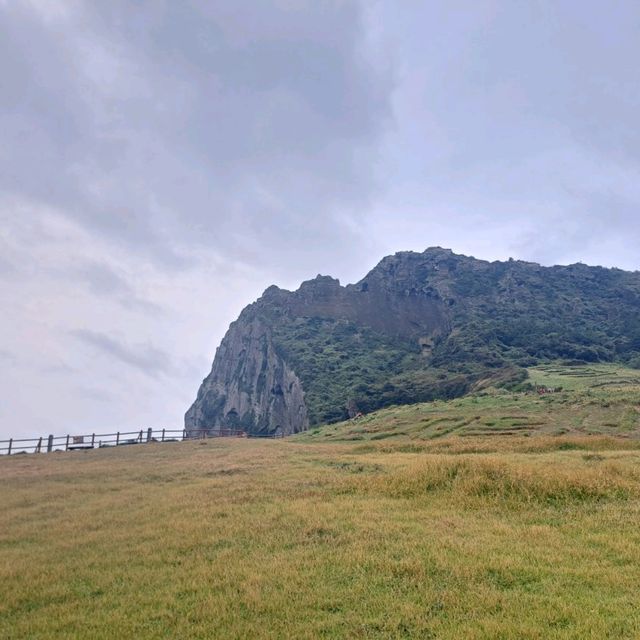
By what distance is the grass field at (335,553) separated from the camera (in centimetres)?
839

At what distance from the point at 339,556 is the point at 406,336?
151m

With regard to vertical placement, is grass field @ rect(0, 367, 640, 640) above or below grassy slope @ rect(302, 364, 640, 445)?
below

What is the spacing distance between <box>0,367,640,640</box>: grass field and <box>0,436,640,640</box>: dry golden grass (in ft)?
0.16

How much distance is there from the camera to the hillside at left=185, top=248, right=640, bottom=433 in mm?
105250

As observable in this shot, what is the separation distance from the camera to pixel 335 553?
11758mm

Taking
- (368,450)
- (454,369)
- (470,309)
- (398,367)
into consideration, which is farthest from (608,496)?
(470,309)

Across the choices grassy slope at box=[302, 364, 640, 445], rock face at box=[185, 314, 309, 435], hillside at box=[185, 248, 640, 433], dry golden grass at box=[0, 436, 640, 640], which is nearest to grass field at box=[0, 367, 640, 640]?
dry golden grass at box=[0, 436, 640, 640]

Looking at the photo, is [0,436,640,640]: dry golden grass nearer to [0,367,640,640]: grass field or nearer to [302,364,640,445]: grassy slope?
[0,367,640,640]: grass field

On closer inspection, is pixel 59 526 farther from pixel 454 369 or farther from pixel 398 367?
pixel 398 367

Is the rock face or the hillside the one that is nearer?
the hillside

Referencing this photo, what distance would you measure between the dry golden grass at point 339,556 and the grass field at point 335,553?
0.05 meters

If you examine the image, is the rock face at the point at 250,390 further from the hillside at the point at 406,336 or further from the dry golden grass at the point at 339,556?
the dry golden grass at the point at 339,556

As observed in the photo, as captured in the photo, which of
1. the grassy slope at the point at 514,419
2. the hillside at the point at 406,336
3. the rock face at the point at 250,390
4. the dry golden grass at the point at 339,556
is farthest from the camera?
the rock face at the point at 250,390

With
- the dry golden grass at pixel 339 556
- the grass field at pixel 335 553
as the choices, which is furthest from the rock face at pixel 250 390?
the dry golden grass at pixel 339 556
